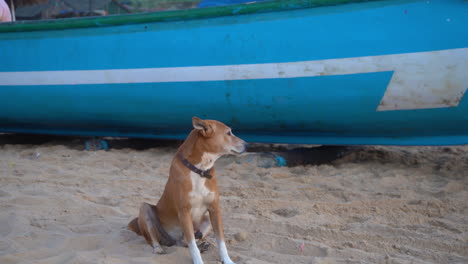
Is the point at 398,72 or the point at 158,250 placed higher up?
the point at 398,72

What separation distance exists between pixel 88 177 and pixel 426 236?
291cm

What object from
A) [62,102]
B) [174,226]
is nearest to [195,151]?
[174,226]

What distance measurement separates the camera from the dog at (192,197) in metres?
2.59

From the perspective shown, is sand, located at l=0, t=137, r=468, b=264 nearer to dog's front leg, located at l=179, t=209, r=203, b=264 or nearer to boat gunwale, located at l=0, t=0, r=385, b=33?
dog's front leg, located at l=179, t=209, r=203, b=264

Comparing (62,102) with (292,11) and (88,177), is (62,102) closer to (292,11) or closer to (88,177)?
(88,177)

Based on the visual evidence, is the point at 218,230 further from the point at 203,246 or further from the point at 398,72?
the point at 398,72

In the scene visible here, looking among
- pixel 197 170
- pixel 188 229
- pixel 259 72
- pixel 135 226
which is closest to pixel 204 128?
pixel 197 170

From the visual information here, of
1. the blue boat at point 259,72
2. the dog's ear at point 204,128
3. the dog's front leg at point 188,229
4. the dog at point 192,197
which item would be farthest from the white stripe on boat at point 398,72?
the dog's front leg at point 188,229

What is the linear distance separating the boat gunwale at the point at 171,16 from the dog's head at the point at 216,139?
2200mm

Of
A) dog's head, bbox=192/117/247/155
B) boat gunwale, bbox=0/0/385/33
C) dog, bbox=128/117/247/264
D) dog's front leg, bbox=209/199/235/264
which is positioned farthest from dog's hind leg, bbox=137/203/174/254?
boat gunwale, bbox=0/0/385/33

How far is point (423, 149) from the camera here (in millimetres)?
5344

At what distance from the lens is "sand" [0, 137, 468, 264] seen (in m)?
2.69

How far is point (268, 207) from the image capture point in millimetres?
3529

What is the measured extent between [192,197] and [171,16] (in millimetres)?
2903
